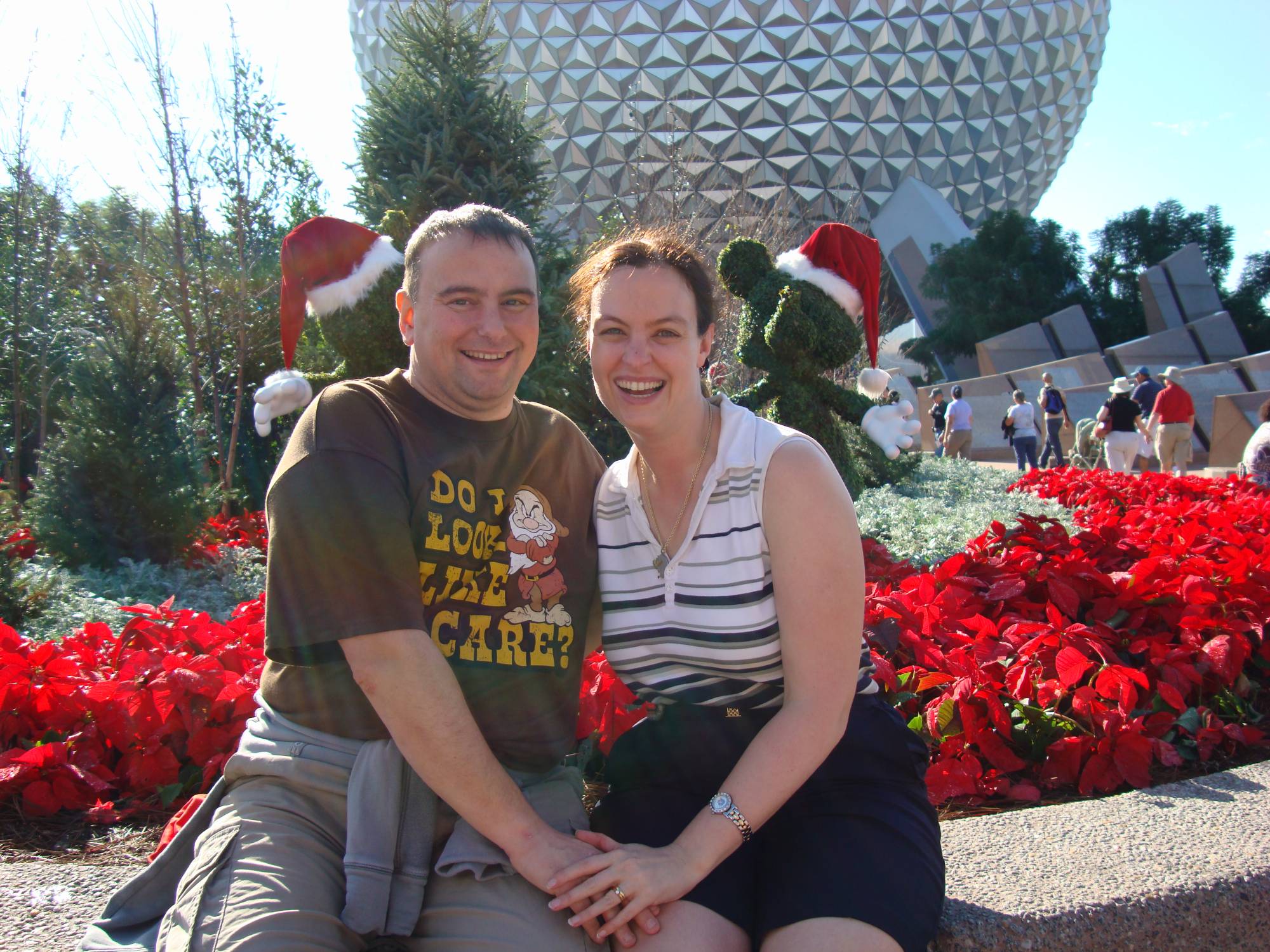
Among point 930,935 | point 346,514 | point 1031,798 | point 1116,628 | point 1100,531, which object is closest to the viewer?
point 930,935

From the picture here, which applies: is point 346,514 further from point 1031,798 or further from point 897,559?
point 897,559

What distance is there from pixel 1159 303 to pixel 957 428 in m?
15.6

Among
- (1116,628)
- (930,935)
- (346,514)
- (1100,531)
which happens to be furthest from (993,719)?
(1100,531)

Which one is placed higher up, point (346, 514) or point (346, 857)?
point (346, 514)

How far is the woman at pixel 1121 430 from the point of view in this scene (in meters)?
10.5

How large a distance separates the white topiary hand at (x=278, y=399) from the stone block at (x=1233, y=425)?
15.8m

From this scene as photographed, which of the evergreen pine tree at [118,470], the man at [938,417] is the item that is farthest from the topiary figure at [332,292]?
the man at [938,417]

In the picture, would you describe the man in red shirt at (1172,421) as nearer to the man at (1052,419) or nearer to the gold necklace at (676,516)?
the man at (1052,419)

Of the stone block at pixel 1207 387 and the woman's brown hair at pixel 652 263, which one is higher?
the woman's brown hair at pixel 652 263

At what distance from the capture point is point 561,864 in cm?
160

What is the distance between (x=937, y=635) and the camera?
2936 mm

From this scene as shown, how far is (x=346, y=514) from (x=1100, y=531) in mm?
3642

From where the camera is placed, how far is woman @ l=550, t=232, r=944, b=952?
1.57 m

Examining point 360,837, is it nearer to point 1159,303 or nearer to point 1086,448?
point 1086,448
